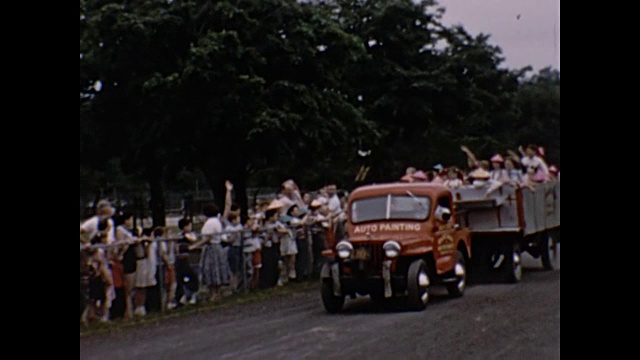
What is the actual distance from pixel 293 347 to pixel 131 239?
1183 millimetres

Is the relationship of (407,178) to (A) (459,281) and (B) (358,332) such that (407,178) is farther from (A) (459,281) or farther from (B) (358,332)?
(B) (358,332)

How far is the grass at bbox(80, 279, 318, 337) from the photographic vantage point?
16.9 feet

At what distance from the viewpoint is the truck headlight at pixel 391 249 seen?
6328mm

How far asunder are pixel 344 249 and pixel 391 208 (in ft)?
1.50

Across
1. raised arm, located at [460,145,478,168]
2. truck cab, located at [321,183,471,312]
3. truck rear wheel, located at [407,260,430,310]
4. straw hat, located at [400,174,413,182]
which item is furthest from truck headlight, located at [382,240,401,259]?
raised arm, located at [460,145,478,168]

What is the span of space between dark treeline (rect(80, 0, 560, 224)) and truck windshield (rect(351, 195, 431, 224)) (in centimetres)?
69

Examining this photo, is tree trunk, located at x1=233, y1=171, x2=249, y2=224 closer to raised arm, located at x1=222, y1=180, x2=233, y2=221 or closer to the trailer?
raised arm, located at x1=222, y1=180, x2=233, y2=221

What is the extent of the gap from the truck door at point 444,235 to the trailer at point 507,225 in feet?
0.30

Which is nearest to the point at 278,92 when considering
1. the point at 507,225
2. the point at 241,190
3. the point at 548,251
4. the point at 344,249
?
the point at 241,190

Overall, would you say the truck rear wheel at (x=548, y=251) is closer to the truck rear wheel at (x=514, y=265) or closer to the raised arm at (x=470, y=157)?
the truck rear wheel at (x=514, y=265)
